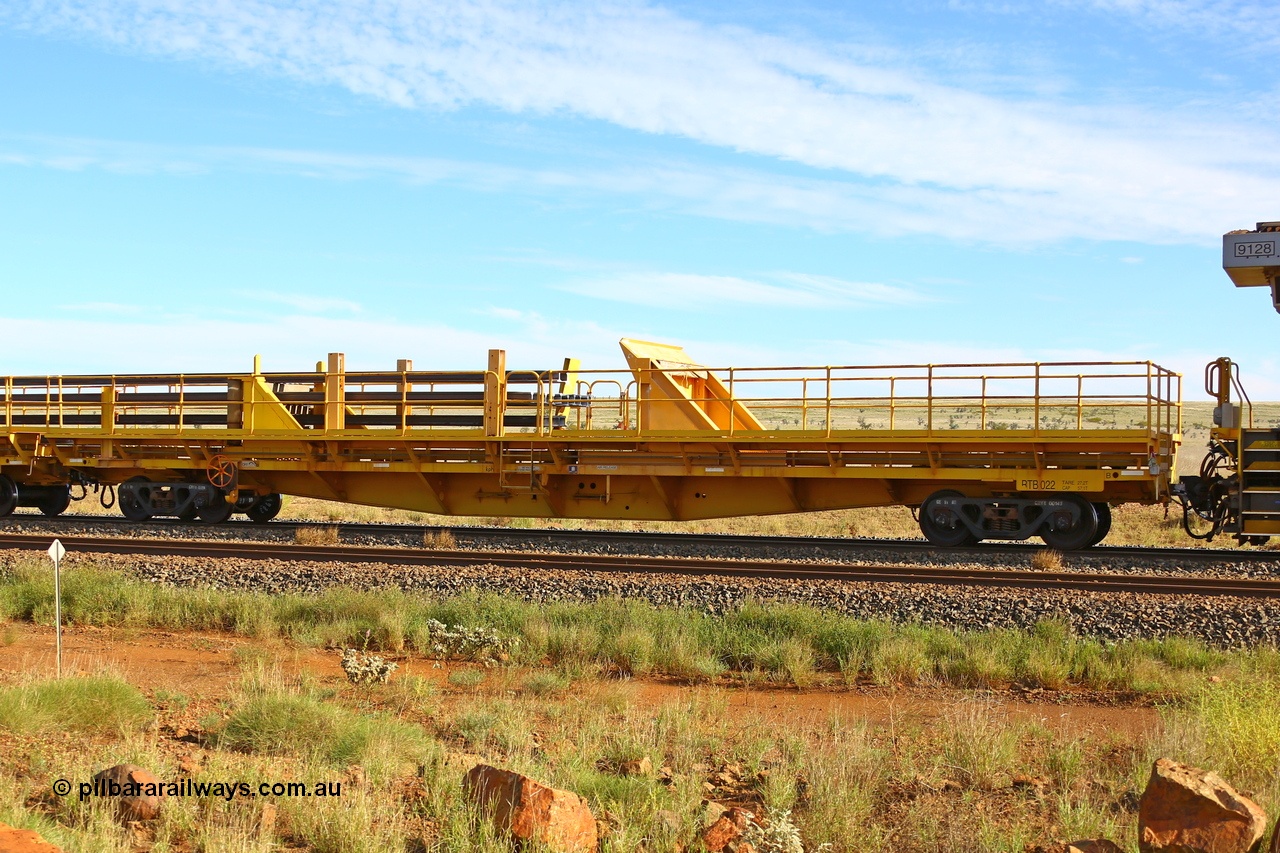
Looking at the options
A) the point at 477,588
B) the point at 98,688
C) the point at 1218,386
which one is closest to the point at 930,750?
the point at 98,688

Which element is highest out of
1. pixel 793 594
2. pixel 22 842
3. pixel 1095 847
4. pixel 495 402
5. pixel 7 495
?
pixel 495 402

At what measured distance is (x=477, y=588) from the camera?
46.2 ft

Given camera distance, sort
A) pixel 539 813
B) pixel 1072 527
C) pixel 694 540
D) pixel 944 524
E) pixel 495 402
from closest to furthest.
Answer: pixel 539 813, pixel 1072 527, pixel 944 524, pixel 694 540, pixel 495 402

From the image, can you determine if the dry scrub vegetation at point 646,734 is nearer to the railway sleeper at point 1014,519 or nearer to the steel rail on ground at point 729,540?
the steel rail on ground at point 729,540

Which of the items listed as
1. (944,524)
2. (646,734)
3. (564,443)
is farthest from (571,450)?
(646,734)

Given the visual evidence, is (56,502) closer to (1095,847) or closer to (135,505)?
(135,505)

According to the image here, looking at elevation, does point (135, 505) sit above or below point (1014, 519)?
below

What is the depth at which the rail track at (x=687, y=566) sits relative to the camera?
1364 centimetres

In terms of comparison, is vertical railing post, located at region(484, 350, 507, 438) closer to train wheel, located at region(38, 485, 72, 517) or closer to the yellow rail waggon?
the yellow rail waggon

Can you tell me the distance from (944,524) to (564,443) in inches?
249

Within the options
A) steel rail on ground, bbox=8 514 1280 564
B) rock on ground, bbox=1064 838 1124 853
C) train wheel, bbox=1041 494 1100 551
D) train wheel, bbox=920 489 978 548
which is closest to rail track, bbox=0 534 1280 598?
steel rail on ground, bbox=8 514 1280 564

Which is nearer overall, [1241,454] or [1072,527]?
[1241,454]

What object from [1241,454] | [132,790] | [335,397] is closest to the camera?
[132,790]

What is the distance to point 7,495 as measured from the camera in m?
23.4
